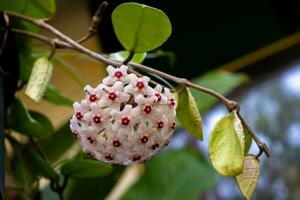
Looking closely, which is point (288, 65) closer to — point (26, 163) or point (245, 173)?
point (26, 163)

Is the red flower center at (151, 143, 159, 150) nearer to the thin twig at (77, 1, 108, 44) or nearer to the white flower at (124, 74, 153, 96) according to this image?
the white flower at (124, 74, 153, 96)

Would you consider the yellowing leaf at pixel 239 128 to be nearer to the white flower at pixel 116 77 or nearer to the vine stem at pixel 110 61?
the vine stem at pixel 110 61

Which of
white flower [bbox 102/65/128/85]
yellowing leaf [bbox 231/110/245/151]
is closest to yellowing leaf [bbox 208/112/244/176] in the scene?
yellowing leaf [bbox 231/110/245/151]

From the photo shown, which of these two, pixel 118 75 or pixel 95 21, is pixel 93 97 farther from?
pixel 95 21

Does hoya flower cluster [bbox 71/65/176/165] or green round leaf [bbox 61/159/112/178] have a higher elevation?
hoya flower cluster [bbox 71/65/176/165]

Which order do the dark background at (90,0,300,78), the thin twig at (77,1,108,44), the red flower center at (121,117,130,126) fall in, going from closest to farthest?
the red flower center at (121,117,130,126) < the thin twig at (77,1,108,44) < the dark background at (90,0,300,78)

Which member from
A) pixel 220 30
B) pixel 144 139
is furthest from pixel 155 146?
pixel 220 30

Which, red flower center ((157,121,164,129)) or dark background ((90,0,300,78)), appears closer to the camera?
red flower center ((157,121,164,129))

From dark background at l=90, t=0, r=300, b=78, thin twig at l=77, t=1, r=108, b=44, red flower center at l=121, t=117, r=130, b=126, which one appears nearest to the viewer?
red flower center at l=121, t=117, r=130, b=126
